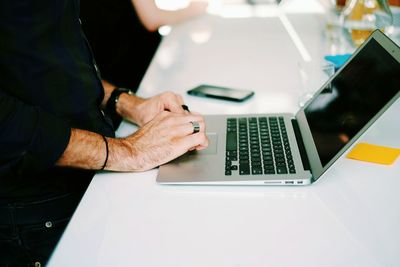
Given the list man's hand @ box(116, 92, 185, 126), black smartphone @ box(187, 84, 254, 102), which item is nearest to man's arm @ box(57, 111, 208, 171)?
man's hand @ box(116, 92, 185, 126)

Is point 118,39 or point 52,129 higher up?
point 52,129

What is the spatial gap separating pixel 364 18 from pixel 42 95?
119cm

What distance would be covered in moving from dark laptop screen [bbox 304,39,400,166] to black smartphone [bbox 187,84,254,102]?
241 mm

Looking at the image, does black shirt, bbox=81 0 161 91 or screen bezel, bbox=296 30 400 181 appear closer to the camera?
screen bezel, bbox=296 30 400 181

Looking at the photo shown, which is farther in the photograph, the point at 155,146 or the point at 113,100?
the point at 113,100

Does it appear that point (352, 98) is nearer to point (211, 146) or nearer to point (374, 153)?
point (374, 153)

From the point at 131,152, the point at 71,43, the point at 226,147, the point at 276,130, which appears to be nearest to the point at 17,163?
the point at 131,152

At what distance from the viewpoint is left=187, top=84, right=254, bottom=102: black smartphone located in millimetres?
1343

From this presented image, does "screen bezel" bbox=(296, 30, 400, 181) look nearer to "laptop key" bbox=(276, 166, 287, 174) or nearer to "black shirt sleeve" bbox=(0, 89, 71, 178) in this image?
"laptop key" bbox=(276, 166, 287, 174)

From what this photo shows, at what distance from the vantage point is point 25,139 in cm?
96

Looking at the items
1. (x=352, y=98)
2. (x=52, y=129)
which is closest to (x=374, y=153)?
(x=352, y=98)

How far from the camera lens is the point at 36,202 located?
1.19 meters

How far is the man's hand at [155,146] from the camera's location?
3.39ft

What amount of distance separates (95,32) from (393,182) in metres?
1.30
